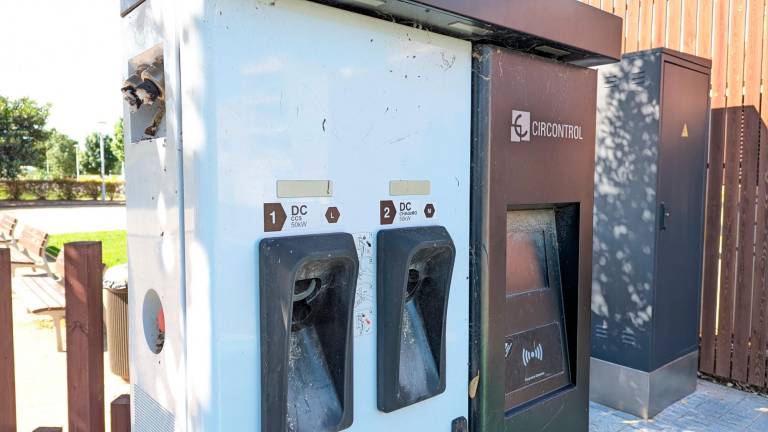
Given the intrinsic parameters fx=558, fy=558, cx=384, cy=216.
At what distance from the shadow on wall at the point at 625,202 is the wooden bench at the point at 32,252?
589 cm

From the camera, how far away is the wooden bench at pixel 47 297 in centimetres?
434

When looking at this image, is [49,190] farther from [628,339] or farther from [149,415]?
[149,415]

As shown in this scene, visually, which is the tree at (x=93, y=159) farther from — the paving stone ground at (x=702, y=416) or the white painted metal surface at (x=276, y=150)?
the white painted metal surface at (x=276, y=150)

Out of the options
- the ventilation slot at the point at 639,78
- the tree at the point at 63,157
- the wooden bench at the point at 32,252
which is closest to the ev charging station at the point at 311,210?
the ventilation slot at the point at 639,78

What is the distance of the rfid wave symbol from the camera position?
2088 mm

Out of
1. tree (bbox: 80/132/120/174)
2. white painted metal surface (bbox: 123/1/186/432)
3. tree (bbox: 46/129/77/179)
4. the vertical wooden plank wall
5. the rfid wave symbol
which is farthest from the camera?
tree (bbox: 80/132/120/174)

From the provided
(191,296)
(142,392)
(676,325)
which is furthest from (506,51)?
(676,325)

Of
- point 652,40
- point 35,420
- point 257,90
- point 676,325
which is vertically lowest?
point 35,420

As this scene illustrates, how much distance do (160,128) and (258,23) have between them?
17.0 inches

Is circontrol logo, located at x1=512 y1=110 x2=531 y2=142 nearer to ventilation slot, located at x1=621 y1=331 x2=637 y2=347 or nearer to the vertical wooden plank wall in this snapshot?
the vertical wooden plank wall

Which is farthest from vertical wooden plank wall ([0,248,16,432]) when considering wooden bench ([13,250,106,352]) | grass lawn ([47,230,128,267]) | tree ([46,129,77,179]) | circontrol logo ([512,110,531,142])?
tree ([46,129,77,179])

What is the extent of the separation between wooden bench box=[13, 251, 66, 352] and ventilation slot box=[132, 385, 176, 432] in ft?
9.06

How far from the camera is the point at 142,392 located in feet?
Answer: 5.38

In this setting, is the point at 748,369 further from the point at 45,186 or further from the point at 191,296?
the point at 45,186
